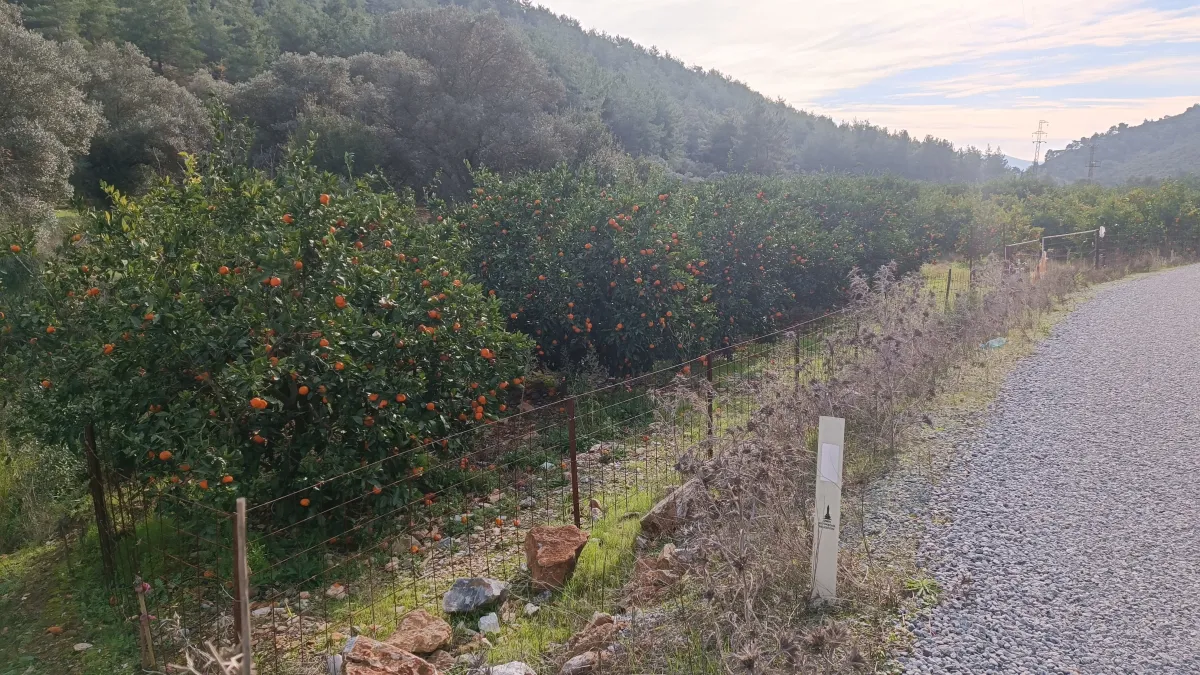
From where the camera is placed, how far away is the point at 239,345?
500 cm

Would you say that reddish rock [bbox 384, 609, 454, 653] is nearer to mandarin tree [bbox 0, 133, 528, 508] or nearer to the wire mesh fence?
the wire mesh fence

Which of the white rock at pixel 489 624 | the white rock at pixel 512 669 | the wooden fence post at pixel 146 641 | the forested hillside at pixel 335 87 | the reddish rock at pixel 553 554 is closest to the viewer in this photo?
the white rock at pixel 512 669

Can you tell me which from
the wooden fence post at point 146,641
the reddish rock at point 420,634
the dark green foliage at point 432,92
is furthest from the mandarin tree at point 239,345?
the dark green foliage at point 432,92

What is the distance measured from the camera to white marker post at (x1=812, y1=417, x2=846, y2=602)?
161 inches

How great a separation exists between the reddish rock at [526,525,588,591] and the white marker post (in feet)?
5.29

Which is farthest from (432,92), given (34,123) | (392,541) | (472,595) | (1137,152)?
(1137,152)

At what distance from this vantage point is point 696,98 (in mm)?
69625

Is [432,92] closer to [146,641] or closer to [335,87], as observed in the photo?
[335,87]

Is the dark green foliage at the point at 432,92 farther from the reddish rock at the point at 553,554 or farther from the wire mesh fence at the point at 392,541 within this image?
the reddish rock at the point at 553,554

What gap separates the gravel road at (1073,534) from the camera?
3.77m

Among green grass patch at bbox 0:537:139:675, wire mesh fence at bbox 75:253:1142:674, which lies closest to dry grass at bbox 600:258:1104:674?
wire mesh fence at bbox 75:253:1142:674

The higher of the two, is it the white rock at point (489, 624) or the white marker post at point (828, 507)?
the white marker post at point (828, 507)

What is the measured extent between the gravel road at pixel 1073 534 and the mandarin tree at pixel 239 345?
3754 millimetres

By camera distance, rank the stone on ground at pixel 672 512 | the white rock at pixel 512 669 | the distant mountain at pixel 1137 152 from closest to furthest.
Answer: the white rock at pixel 512 669, the stone on ground at pixel 672 512, the distant mountain at pixel 1137 152
